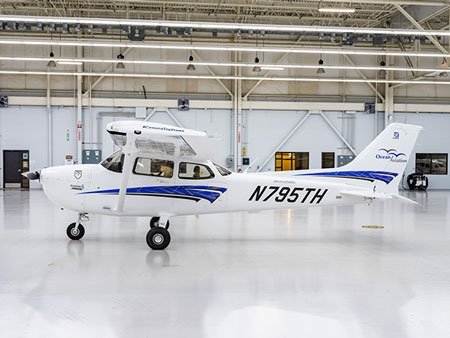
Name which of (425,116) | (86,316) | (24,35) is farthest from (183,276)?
(425,116)

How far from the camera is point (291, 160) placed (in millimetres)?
21688

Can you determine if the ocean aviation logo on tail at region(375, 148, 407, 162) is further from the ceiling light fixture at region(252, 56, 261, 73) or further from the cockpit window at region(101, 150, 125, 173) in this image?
the ceiling light fixture at region(252, 56, 261, 73)

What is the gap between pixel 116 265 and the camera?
19.9 feet

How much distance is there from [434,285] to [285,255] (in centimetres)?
229

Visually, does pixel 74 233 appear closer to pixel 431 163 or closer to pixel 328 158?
pixel 328 158

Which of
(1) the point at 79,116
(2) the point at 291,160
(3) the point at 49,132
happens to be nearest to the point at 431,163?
(2) the point at 291,160

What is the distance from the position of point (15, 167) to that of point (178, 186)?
16.1 meters

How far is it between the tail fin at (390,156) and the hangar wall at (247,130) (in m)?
12.5

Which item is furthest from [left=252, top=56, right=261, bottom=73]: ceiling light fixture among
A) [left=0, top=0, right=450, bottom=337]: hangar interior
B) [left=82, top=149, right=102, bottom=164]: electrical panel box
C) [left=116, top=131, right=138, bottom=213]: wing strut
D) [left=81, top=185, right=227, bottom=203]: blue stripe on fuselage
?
[left=116, top=131, right=138, bottom=213]: wing strut

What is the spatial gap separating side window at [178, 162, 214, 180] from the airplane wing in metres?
0.76

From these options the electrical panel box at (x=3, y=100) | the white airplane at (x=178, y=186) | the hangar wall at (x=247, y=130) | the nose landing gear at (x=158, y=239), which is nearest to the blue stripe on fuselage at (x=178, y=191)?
the white airplane at (x=178, y=186)

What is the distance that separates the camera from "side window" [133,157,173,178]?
7461mm

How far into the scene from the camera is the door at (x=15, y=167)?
20.5 metres

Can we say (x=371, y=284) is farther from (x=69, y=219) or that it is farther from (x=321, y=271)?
(x=69, y=219)
